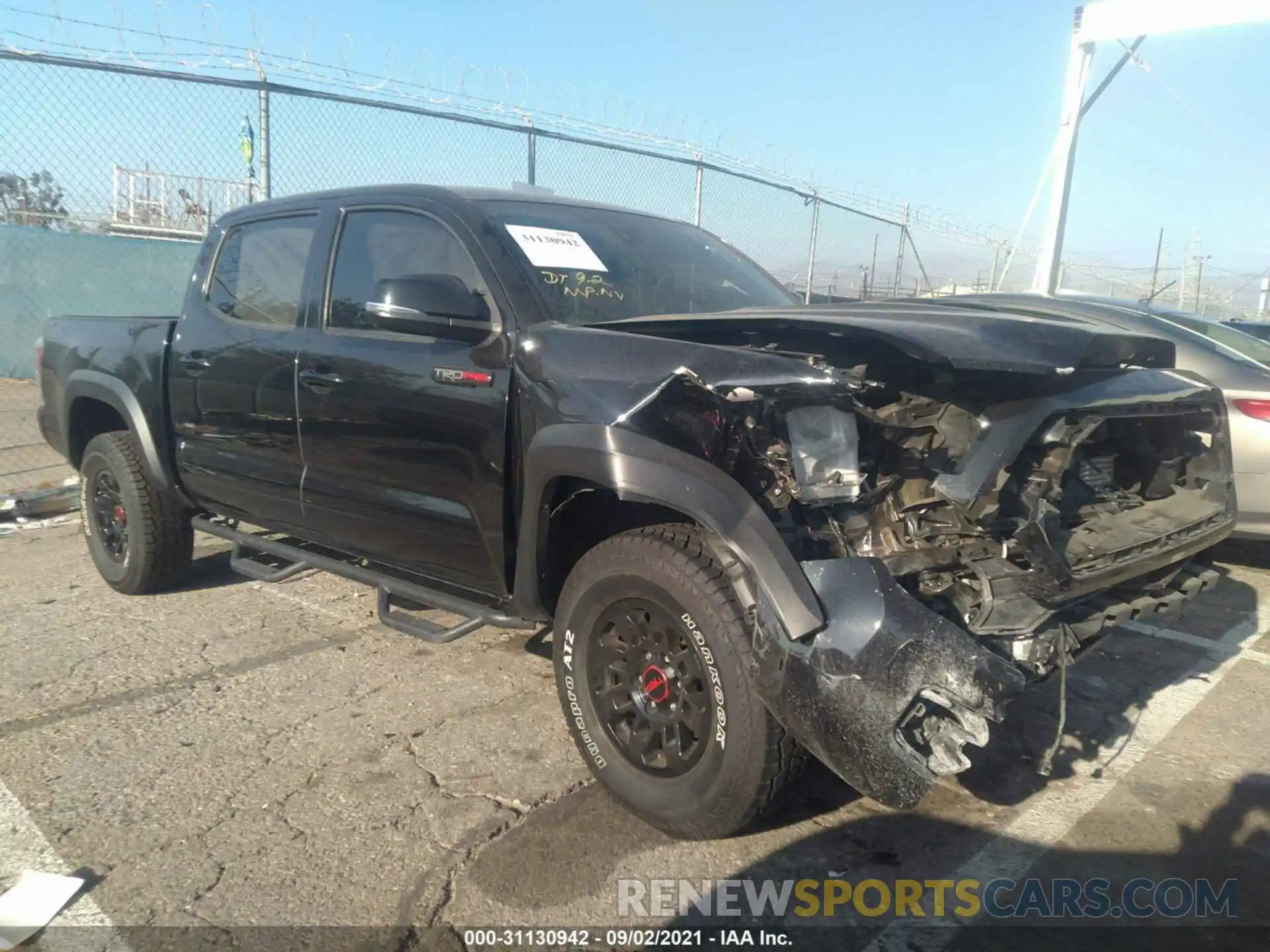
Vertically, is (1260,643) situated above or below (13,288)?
below

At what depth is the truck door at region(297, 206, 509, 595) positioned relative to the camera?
306 centimetres

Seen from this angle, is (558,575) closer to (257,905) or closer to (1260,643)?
(257,905)

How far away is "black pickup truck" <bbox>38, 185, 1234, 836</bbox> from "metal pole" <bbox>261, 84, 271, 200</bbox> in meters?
3.93

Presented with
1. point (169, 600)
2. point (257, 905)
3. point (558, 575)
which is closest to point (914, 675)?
point (558, 575)

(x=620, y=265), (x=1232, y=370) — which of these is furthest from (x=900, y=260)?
(x=620, y=265)

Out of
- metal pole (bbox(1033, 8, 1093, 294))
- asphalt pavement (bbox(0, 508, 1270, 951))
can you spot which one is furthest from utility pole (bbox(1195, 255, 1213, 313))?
asphalt pavement (bbox(0, 508, 1270, 951))

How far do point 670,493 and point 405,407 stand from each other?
4.16ft

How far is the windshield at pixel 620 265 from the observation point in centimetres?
326

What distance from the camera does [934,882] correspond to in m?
2.49

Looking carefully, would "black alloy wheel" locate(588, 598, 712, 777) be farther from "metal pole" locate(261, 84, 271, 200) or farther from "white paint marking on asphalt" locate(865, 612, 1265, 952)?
"metal pole" locate(261, 84, 271, 200)

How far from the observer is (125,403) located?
15.2ft

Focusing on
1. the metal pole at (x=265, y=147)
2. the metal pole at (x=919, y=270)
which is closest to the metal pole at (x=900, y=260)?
the metal pole at (x=919, y=270)

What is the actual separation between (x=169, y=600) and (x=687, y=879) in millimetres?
3486

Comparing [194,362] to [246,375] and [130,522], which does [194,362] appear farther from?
[130,522]
